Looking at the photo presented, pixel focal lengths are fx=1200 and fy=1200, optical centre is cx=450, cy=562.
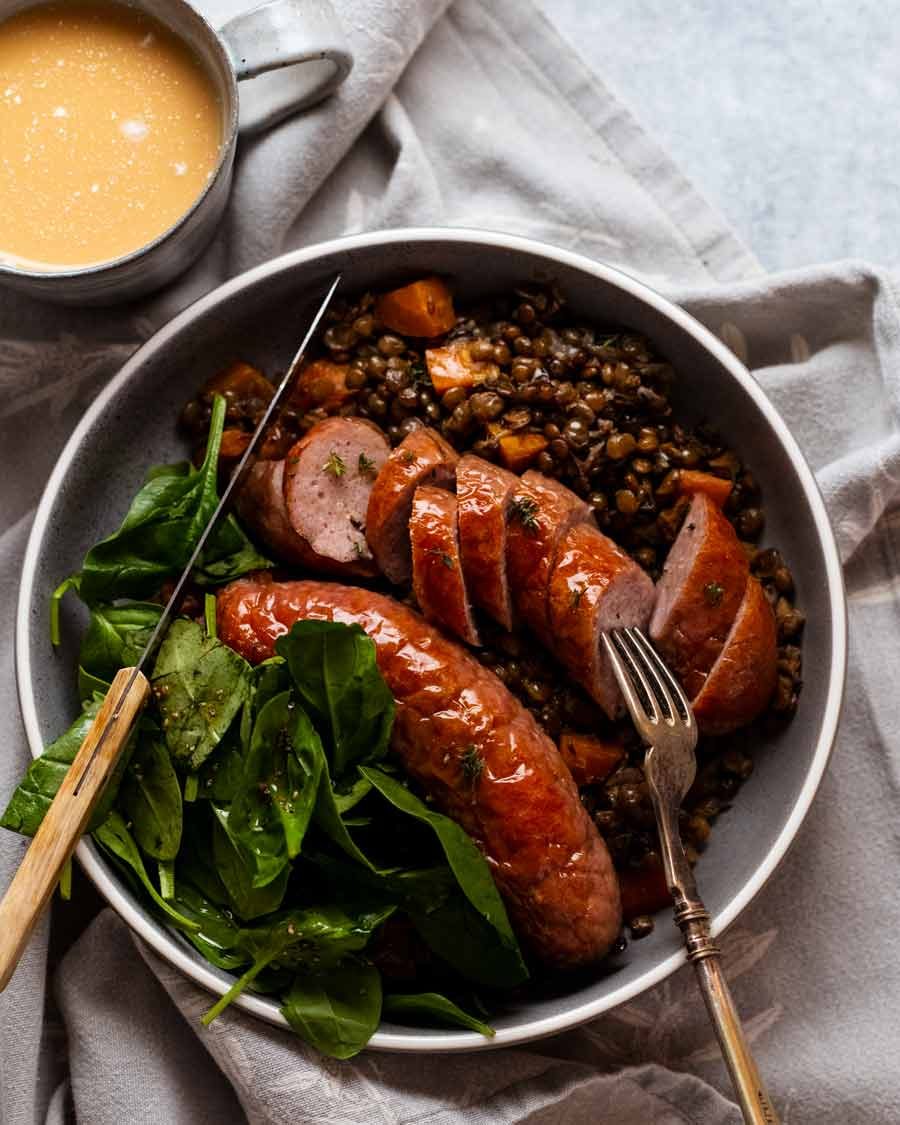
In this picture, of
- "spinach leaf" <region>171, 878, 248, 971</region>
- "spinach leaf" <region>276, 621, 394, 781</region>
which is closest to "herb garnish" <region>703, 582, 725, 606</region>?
"spinach leaf" <region>276, 621, 394, 781</region>

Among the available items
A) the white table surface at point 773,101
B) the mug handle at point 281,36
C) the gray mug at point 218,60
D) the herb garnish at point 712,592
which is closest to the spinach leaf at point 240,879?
the herb garnish at point 712,592

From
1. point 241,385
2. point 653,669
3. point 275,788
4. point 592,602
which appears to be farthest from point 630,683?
point 241,385

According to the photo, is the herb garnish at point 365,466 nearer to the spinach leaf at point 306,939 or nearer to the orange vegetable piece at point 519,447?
the orange vegetable piece at point 519,447

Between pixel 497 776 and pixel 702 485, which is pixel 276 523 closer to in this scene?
pixel 497 776

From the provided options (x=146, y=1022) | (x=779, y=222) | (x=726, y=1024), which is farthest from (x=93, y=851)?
(x=779, y=222)

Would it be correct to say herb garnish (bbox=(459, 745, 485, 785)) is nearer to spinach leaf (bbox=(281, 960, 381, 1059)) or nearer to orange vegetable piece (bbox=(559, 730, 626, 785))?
orange vegetable piece (bbox=(559, 730, 626, 785))
